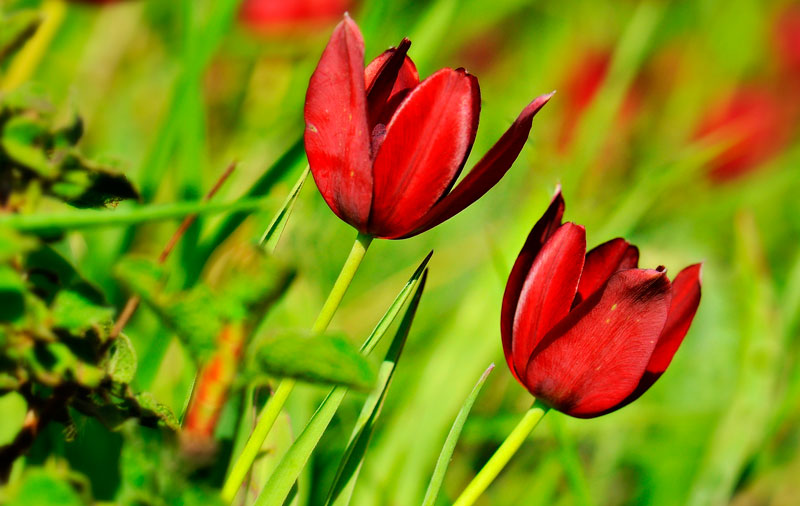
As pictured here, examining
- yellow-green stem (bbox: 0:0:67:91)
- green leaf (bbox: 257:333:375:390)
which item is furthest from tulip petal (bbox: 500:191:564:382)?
yellow-green stem (bbox: 0:0:67:91)

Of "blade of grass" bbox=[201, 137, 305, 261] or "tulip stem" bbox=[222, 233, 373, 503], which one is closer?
"tulip stem" bbox=[222, 233, 373, 503]

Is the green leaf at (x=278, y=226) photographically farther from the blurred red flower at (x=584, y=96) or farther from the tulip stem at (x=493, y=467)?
the blurred red flower at (x=584, y=96)

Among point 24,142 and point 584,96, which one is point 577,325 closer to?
point 24,142

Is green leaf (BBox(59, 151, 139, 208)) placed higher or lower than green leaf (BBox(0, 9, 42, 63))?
lower

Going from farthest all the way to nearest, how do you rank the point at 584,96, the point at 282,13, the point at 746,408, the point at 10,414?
the point at 584,96
the point at 282,13
the point at 746,408
the point at 10,414

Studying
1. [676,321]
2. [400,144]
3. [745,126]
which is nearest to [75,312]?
[400,144]

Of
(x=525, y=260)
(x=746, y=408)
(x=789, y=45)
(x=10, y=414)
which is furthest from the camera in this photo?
(x=789, y=45)

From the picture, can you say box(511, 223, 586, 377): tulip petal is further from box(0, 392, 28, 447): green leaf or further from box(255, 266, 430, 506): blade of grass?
box(0, 392, 28, 447): green leaf

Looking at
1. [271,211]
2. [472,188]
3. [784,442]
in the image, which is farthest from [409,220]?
[784,442]
